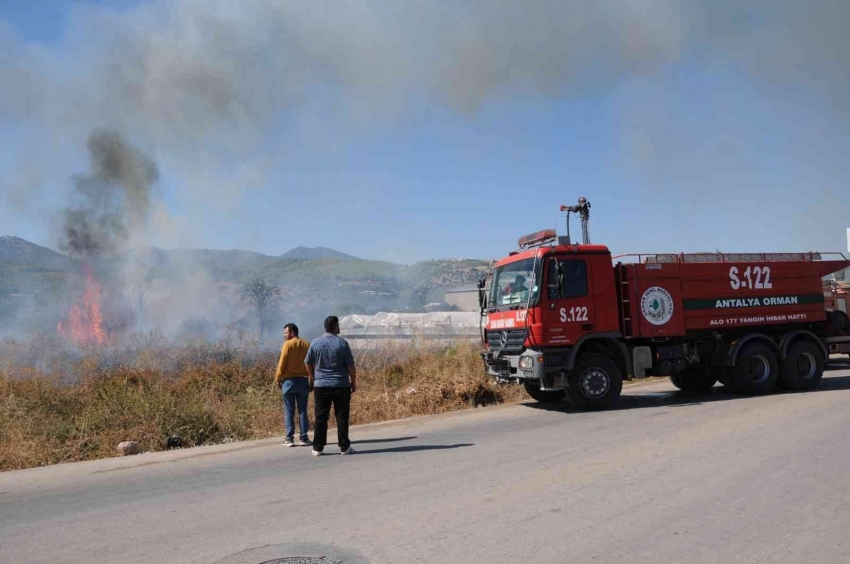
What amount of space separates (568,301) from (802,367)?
571cm

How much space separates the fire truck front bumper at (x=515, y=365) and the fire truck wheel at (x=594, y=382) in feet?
2.45

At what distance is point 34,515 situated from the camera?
18.3 ft

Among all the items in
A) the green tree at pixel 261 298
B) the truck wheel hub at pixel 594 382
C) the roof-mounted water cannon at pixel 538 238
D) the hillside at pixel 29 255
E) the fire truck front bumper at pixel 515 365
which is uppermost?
the hillside at pixel 29 255

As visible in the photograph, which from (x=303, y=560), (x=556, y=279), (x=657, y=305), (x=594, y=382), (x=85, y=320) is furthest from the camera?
(x=85, y=320)

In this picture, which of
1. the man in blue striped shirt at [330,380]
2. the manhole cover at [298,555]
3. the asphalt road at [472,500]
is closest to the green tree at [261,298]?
the man in blue striped shirt at [330,380]

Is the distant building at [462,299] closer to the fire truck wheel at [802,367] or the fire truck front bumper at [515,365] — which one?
the fire truck wheel at [802,367]

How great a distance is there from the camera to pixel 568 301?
1080cm

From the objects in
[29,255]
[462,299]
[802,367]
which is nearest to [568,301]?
[802,367]

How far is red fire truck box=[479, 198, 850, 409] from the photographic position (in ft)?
35.2

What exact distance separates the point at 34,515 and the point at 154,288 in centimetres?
3197

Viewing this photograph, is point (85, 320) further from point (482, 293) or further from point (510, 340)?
point (510, 340)

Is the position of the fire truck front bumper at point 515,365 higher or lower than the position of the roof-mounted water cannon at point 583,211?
lower

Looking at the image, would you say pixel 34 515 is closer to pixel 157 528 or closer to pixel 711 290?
pixel 157 528

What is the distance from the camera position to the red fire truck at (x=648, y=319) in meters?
10.7
